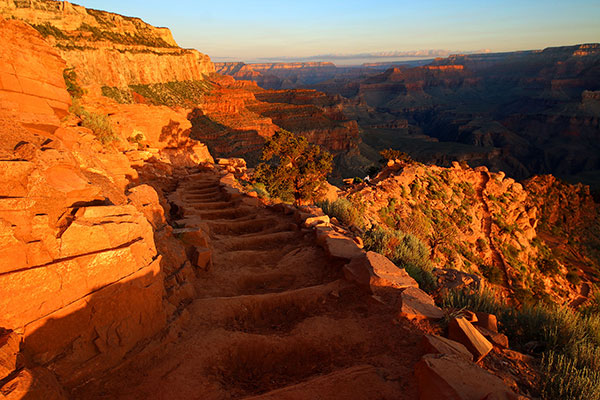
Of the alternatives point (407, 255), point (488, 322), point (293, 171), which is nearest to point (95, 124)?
point (293, 171)

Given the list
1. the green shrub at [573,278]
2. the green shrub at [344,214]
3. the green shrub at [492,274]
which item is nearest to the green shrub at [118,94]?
the green shrub at [344,214]

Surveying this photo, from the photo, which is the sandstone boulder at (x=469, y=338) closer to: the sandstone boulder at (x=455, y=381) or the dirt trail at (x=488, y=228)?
the sandstone boulder at (x=455, y=381)

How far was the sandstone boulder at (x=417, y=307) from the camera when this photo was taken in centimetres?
406

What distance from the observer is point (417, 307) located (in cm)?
417

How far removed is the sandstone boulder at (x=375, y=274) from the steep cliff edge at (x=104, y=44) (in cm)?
5681

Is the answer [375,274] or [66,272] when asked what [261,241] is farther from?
[66,272]

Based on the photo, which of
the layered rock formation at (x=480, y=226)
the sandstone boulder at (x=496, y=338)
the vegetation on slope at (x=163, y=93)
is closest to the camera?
the sandstone boulder at (x=496, y=338)

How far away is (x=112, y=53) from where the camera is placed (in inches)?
2591

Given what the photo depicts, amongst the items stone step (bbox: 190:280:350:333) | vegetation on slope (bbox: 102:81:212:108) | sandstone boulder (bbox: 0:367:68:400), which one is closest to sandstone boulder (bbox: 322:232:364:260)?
stone step (bbox: 190:280:350:333)

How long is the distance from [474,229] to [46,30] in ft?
262

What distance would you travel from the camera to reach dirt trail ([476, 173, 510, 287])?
1616 cm

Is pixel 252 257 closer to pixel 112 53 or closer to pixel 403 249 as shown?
pixel 403 249

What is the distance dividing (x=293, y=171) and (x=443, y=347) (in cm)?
1138

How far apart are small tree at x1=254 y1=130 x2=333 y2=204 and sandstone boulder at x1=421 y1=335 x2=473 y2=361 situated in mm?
10753
